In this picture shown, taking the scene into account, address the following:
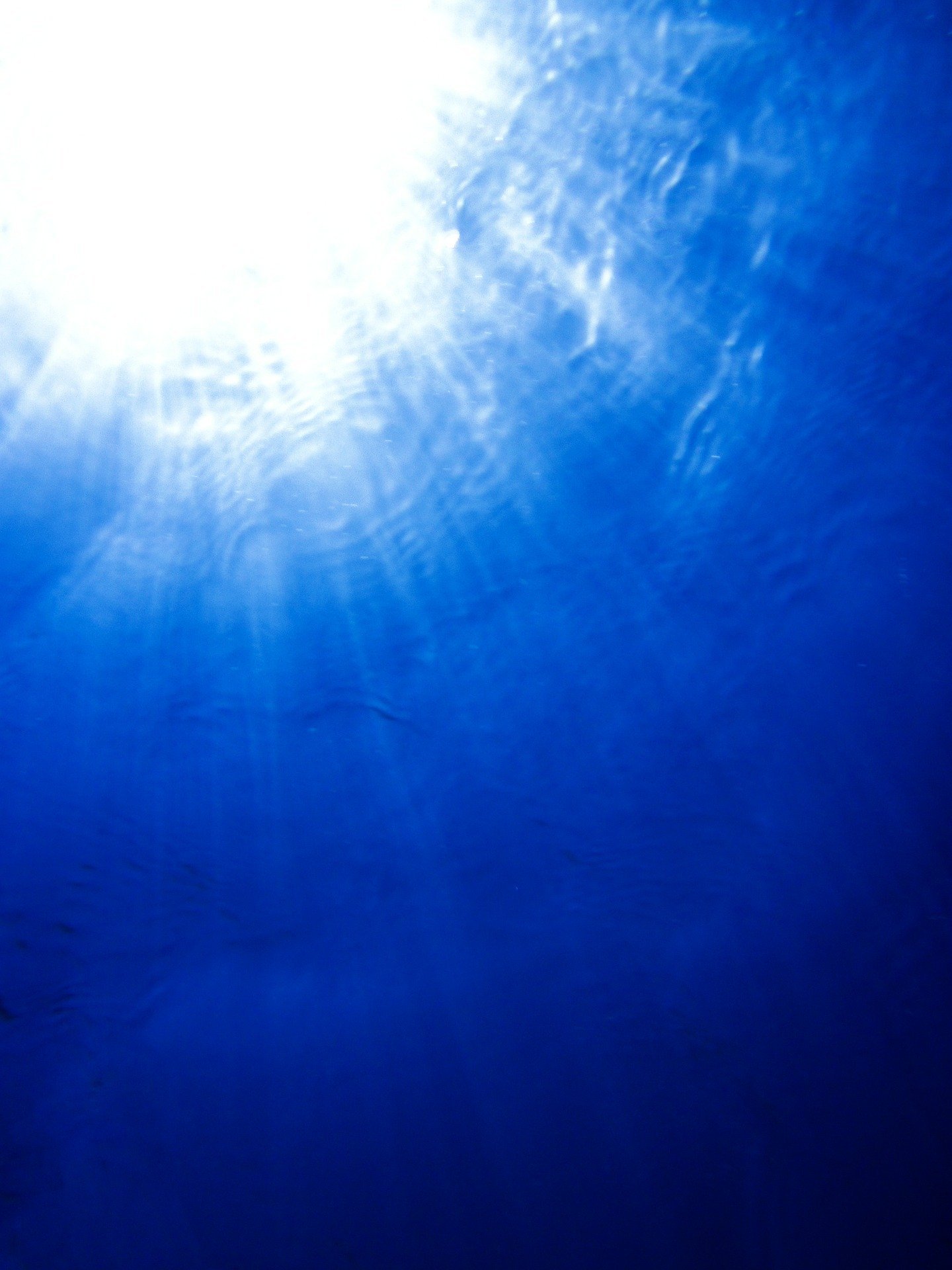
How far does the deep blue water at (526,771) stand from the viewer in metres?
4.63

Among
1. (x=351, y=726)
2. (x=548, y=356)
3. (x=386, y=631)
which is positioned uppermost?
(x=548, y=356)

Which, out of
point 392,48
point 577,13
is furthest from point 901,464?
point 392,48

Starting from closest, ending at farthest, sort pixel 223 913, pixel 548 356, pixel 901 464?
pixel 548 356, pixel 901 464, pixel 223 913

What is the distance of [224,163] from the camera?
160 inches

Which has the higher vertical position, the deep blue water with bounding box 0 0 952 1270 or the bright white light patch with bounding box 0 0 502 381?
the bright white light patch with bounding box 0 0 502 381

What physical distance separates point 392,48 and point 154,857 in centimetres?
585

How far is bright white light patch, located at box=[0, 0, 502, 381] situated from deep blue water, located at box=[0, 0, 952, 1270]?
0.44m

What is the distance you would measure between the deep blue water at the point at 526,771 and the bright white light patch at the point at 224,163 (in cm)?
44

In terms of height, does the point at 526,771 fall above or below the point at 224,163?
below

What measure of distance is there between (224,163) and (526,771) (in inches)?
187

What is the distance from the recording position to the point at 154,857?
17.6ft

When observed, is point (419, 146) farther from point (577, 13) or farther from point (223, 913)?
point (223, 913)

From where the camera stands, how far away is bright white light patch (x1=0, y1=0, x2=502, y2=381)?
12.1ft

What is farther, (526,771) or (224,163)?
(526,771)
